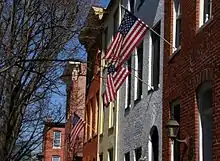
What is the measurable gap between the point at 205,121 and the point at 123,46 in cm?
483

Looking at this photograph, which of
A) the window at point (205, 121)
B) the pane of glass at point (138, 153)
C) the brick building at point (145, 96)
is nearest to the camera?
the window at point (205, 121)

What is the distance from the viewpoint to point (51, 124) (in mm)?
23188

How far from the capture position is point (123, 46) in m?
17.3

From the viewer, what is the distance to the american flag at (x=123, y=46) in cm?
1649

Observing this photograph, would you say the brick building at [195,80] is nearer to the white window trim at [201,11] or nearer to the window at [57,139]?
the white window trim at [201,11]

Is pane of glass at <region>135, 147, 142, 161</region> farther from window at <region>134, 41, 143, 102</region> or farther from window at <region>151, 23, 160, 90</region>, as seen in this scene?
window at <region>151, 23, 160, 90</region>

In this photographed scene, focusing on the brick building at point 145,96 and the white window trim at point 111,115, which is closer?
the brick building at point 145,96

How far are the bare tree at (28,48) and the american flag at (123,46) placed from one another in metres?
1.29

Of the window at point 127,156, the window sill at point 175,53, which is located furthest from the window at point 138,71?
the window sill at point 175,53

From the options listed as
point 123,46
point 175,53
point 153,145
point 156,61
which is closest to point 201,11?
point 175,53

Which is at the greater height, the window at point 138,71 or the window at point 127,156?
the window at point 138,71

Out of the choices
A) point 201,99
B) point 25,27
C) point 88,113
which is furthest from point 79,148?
point 201,99

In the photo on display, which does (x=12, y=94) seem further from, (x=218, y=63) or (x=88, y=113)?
(x=88, y=113)

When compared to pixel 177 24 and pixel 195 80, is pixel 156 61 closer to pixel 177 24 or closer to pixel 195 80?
pixel 177 24
